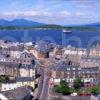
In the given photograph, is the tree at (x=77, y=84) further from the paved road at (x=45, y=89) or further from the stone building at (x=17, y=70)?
the stone building at (x=17, y=70)

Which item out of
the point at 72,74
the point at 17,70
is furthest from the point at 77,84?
the point at 17,70

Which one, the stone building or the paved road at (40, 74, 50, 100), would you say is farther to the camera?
the stone building

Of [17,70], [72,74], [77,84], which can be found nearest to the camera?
[77,84]

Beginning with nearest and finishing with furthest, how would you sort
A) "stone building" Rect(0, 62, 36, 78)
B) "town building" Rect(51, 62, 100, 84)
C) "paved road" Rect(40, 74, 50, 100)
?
"paved road" Rect(40, 74, 50, 100), "town building" Rect(51, 62, 100, 84), "stone building" Rect(0, 62, 36, 78)

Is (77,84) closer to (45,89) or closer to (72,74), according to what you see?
(45,89)

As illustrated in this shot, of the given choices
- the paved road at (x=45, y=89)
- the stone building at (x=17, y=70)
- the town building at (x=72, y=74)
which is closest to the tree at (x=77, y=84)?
the town building at (x=72, y=74)

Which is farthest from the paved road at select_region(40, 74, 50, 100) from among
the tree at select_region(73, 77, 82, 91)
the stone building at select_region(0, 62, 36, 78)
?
the tree at select_region(73, 77, 82, 91)

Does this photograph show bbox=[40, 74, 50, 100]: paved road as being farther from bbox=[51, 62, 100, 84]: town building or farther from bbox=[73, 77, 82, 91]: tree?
bbox=[73, 77, 82, 91]: tree

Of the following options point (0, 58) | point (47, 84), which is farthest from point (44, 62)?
point (47, 84)

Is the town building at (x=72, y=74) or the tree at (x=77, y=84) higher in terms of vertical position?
the town building at (x=72, y=74)

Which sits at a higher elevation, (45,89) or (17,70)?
(17,70)

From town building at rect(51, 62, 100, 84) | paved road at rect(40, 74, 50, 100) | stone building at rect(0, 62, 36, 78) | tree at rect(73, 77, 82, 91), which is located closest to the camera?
paved road at rect(40, 74, 50, 100)

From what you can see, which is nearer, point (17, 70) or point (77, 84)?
point (77, 84)
